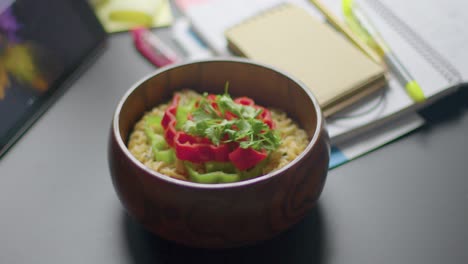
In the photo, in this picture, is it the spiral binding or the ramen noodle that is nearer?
the ramen noodle

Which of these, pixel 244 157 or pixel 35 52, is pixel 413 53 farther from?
pixel 35 52

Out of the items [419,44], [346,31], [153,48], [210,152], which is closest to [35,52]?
[153,48]

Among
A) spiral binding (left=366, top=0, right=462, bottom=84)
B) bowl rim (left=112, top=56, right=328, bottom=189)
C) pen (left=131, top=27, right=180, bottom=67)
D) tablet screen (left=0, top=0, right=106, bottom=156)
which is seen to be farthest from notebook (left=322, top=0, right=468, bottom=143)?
tablet screen (left=0, top=0, right=106, bottom=156)

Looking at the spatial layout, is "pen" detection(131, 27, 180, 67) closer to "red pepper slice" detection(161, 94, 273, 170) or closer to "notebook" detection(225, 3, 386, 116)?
"notebook" detection(225, 3, 386, 116)

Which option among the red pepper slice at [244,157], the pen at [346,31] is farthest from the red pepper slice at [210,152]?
the pen at [346,31]

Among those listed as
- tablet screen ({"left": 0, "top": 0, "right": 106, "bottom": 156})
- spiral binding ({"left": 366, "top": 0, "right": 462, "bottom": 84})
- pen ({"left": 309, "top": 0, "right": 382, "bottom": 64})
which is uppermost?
tablet screen ({"left": 0, "top": 0, "right": 106, "bottom": 156})

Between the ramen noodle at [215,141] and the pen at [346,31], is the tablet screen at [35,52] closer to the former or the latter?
the ramen noodle at [215,141]
